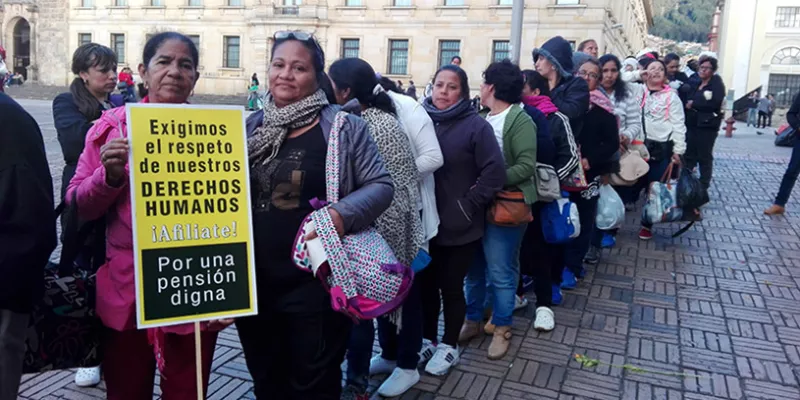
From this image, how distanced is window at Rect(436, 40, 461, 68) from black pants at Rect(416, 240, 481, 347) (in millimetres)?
34092

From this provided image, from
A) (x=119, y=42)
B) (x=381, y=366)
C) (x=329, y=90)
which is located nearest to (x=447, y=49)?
(x=119, y=42)

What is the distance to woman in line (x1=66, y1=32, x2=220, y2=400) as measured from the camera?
90.9 inches

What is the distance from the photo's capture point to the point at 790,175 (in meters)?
8.43

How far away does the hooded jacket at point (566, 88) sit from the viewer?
4898 mm

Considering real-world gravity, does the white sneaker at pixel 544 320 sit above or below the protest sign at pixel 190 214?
below

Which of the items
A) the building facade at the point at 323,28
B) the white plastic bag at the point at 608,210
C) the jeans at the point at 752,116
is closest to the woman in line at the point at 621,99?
the white plastic bag at the point at 608,210

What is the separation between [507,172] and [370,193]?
1.75 meters

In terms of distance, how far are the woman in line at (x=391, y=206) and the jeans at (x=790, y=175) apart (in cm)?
680

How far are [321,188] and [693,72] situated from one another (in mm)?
9037

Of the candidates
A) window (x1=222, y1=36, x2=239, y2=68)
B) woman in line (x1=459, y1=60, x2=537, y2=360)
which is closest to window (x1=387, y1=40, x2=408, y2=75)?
window (x1=222, y1=36, x2=239, y2=68)

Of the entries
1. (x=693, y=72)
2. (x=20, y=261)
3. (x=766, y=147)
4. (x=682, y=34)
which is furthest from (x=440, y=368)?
(x=682, y=34)

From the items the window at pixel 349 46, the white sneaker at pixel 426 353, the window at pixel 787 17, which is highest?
the window at pixel 787 17

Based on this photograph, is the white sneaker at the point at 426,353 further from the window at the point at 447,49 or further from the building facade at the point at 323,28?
the window at the point at 447,49

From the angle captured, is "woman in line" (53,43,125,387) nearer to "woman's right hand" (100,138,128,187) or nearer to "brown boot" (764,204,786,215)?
"woman's right hand" (100,138,128,187)
